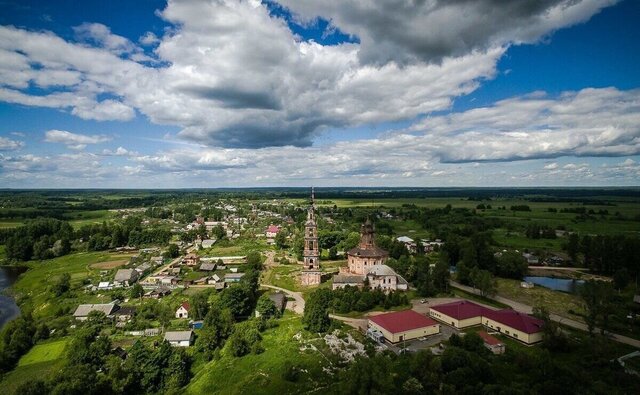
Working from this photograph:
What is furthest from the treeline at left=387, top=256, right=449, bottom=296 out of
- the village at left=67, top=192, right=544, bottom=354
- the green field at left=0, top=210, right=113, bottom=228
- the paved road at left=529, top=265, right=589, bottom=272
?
the green field at left=0, top=210, right=113, bottom=228

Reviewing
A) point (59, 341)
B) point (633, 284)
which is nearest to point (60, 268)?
point (59, 341)

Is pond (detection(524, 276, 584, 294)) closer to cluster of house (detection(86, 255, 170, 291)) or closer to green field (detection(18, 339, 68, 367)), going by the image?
green field (detection(18, 339, 68, 367))

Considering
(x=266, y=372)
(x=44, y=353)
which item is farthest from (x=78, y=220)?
(x=266, y=372)

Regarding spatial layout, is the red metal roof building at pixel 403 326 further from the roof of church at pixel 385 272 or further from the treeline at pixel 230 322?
the roof of church at pixel 385 272

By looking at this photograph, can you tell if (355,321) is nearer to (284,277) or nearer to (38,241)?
(284,277)

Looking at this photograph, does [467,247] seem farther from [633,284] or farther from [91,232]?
[91,232]

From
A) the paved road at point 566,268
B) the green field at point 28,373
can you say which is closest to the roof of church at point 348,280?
the green field at point 28,373
